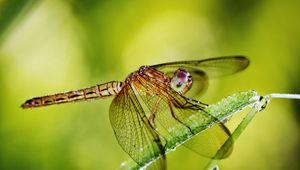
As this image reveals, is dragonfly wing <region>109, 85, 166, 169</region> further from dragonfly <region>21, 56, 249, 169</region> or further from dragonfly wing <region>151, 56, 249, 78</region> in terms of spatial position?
dragonfly wing <region>151, 56, 249, 78</region>

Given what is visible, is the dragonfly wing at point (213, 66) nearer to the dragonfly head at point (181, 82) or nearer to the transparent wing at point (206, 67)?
the transparent wing at point (206, 67)

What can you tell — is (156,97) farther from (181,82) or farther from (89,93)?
(89,93)

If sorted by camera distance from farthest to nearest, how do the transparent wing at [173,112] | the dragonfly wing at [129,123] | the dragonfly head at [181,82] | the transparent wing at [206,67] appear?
the transparent wing at [206,67] < the dragonfly head at [181,82] < the dragonfly wing at [129,123] < the transparent wing at [173,112]

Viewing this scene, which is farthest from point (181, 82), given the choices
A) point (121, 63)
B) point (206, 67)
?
point (121, 63)

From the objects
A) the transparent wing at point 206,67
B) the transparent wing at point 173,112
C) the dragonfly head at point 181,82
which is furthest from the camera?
the transparent wing at point 206,67

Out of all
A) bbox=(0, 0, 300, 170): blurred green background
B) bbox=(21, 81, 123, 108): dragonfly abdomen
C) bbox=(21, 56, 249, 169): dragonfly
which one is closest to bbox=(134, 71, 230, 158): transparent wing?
bbox=(21, 56, 249, 169): dragonfly

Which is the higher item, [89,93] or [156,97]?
[89,93]

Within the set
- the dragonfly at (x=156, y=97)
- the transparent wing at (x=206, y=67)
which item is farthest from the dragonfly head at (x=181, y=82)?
the transparent wing at (x=206, y=67)
